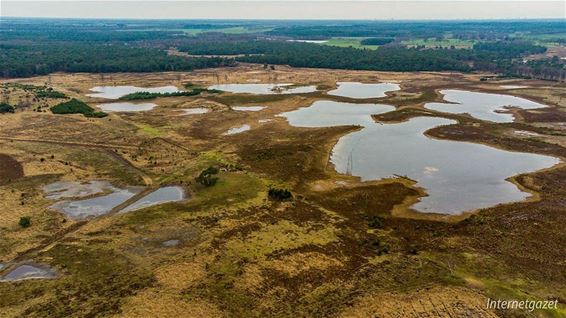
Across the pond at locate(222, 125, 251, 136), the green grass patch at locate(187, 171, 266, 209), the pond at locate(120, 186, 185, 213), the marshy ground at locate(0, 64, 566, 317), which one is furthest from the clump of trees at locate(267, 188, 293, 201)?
the pond at locate(222, 125, 251, 136)

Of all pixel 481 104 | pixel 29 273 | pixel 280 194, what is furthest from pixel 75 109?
pixel 481 104

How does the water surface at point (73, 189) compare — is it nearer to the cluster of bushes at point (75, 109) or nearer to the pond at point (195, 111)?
the cluster of bushes at point (75, 109)

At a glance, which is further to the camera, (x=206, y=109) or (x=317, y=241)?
(x=206, y=109)

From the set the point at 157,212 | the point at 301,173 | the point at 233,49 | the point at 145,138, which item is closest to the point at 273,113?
the point at 145,138

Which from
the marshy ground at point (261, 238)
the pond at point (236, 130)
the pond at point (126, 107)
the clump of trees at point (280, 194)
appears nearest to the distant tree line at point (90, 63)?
the pond at point (126, 107)

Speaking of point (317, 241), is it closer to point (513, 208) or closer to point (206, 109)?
point (513, 208)

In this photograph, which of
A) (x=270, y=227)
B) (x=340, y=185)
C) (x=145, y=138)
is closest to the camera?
(x=270, y=227)

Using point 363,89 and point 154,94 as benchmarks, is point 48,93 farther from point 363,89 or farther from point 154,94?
point 363,89
